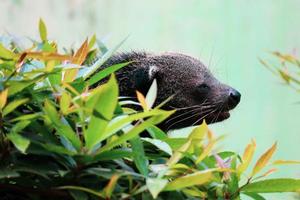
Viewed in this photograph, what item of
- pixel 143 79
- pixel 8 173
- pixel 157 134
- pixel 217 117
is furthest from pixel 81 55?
pixel 217 117

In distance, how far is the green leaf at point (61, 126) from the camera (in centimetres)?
74

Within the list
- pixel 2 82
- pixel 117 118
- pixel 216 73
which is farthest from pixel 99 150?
pixel 216 73

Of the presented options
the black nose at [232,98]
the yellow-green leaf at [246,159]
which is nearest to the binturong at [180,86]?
the black nose at [232,98]

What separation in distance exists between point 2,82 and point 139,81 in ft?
4.02

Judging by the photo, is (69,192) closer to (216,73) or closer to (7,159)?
(7,159)

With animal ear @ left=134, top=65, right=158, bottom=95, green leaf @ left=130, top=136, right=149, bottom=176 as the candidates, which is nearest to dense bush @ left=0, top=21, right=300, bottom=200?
green leaf @ left=130, top=136, right=149, bottom=176

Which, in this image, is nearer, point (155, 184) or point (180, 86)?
point (155, 184)

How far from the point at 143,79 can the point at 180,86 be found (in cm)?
20

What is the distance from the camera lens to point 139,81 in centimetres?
199

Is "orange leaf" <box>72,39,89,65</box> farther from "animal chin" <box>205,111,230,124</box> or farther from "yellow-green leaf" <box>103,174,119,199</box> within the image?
"animal chin" <box>205,111,230,124</box>

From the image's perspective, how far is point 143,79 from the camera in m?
2.00

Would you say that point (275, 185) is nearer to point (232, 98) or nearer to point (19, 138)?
point (19, 138)

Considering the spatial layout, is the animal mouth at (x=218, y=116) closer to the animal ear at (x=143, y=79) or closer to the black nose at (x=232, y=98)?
the black nose at (x=232, y=98)

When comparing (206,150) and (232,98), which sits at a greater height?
(206,150)
